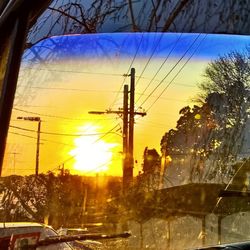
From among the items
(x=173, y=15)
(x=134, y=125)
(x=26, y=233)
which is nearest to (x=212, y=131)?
(x=134, y=125)

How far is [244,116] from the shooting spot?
6.77 feet

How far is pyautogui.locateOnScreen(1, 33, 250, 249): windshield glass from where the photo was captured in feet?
5.81

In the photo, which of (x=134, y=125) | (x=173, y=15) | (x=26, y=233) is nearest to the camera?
(x=26, y=233)

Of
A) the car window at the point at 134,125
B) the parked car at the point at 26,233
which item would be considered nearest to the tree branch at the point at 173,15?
the car window at the point at 134,125

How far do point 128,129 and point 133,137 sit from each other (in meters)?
0.03

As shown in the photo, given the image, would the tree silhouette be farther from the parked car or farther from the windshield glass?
the parked car

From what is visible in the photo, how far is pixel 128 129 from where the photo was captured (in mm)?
1805

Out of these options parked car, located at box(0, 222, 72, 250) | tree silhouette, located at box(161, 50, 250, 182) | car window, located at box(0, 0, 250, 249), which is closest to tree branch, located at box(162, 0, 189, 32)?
car window, located at box(0, 0, 250, 249)

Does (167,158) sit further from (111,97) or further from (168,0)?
(168,0)

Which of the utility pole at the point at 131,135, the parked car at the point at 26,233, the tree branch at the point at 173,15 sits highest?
the tree branch at the point at 173,15

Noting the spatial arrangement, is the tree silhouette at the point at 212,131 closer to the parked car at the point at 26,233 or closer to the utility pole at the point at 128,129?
the utility pole at the point at 128,129

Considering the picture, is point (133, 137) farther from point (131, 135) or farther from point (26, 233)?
point (26, 233)

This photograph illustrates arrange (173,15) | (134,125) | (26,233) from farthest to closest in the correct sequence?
(173,15) < (134,125) < (26,233)

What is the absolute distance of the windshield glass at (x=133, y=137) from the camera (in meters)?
1.77
